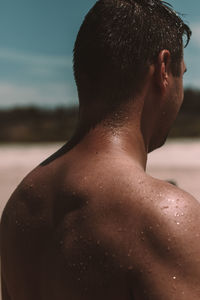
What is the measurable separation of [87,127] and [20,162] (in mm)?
18748

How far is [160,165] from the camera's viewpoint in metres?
17.2

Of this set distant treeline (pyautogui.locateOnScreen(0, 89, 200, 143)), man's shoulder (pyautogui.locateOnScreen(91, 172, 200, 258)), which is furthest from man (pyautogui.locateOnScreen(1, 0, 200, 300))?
distant treeline (pyautogui.locateOnScreen(0, 89, 200, 143))

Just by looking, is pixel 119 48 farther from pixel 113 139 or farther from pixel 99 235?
pixel 99 235

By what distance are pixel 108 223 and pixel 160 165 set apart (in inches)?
628

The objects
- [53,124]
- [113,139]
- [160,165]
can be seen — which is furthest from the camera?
[53,124]

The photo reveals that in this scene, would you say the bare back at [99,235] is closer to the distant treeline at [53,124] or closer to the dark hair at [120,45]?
the dark hair at [120,45]

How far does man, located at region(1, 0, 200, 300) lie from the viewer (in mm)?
1273

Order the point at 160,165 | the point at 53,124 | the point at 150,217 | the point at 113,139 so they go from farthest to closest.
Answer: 1. the point at 53,124
2. the point at 160,165
3. the point at 113,139
4. the point at 150,217

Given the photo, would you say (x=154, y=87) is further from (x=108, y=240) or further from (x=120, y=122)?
(x=108, y=240)

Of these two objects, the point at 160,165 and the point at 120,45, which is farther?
the point at 160,165

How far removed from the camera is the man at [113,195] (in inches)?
50.1

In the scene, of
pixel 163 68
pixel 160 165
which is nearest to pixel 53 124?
pixel 160 165

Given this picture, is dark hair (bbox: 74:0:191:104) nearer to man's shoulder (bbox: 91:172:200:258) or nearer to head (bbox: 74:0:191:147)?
head (bbox: 74:0:191:147)

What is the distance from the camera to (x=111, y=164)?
141 cm
